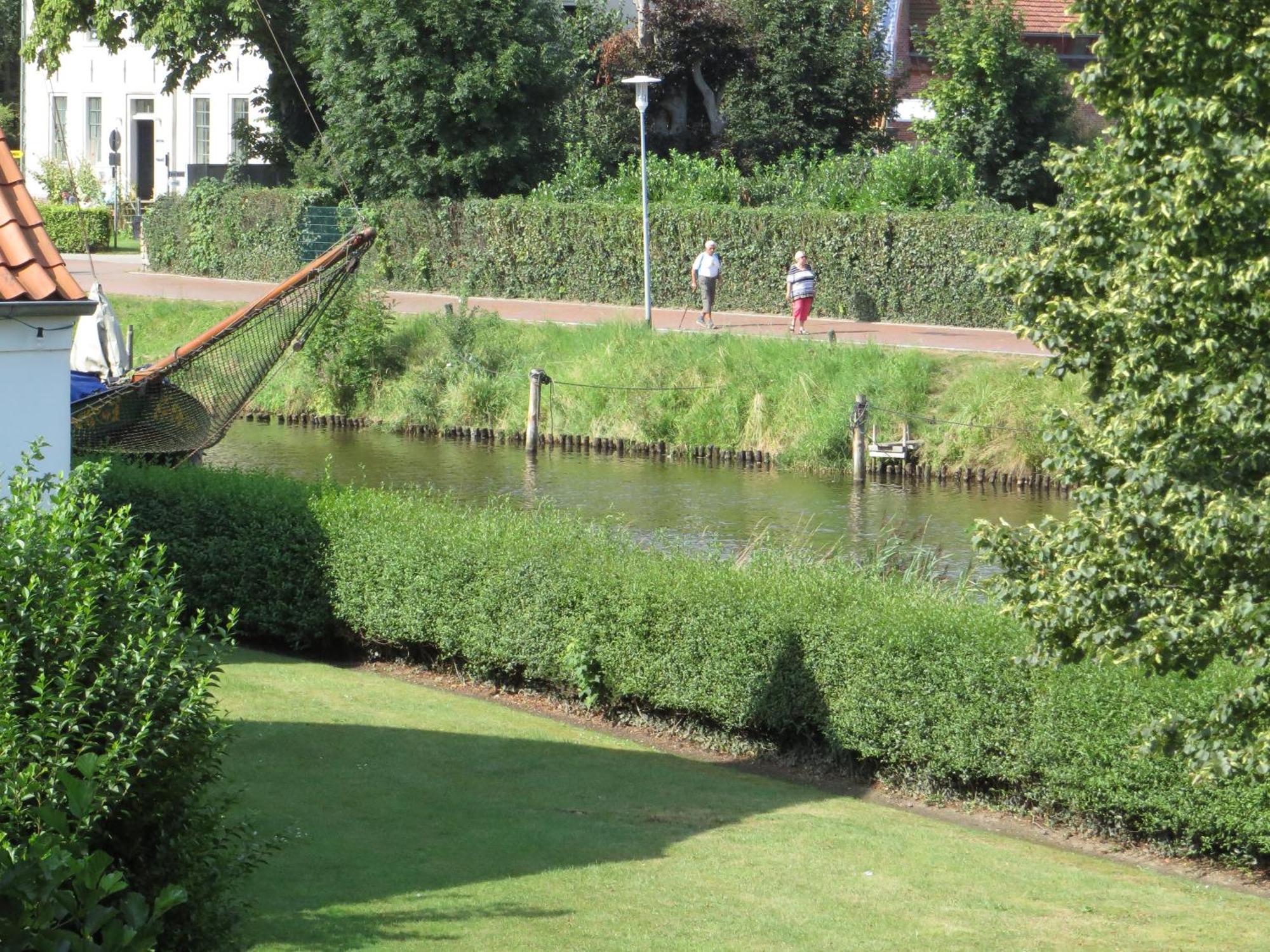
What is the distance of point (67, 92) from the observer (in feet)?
189

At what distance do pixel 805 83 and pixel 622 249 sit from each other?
36.6 feet

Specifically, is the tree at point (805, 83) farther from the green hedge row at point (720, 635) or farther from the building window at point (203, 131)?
the green hedge row at point (720, 635)

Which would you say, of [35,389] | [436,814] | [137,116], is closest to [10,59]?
[137,116]

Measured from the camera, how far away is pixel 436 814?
30.2ft

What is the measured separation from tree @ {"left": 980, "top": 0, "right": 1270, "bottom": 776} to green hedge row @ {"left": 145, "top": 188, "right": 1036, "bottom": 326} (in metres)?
23.3

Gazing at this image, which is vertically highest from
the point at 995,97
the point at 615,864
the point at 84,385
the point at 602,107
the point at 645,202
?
the point at 602,107

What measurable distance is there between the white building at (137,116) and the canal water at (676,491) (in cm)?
2595

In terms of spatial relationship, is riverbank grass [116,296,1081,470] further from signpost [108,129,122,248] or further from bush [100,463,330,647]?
signpost [108,129,122,248]

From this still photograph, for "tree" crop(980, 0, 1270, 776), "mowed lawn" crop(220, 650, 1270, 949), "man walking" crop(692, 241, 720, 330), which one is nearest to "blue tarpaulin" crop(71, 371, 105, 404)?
"mowed lawn" crop(220, 650, 1270, 949)

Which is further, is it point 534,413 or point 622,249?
point 622,249

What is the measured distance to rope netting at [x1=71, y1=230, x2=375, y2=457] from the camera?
18.9 m

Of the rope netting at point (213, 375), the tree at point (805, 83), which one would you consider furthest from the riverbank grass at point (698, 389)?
the tree at point (805, 83)

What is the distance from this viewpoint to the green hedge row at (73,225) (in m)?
47.2

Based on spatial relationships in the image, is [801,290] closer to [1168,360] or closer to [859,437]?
[859,437]
